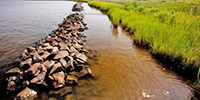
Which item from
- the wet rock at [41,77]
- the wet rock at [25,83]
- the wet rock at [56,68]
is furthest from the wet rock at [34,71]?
the wet rock at [56,68]

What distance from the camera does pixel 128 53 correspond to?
6.07 m

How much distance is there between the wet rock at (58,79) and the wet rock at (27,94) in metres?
0.68

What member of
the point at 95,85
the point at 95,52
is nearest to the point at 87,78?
the point at 95,85

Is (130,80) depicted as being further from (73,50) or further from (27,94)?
(27,94)

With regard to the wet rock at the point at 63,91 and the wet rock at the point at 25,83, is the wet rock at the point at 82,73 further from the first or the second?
the wet rock at the point at 25,83

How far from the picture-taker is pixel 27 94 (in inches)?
132

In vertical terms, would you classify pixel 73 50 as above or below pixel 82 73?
above

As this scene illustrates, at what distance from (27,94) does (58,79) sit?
100 cm

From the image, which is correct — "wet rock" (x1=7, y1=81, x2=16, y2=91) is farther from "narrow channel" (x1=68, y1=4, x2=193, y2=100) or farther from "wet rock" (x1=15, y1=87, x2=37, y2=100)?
"narrow channel" (x1=68, y1=4, x2=193, y2=100)

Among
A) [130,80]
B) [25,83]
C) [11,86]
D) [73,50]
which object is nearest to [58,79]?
[25,83]

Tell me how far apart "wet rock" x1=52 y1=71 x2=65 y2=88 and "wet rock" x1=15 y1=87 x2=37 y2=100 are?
0.68m

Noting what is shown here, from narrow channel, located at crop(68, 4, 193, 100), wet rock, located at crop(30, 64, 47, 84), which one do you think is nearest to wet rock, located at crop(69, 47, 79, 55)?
narrow channel, located at crop(68, 4, 193, 100)

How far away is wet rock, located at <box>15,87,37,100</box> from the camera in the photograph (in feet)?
10.8

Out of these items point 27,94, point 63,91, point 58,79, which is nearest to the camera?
point 27,94
